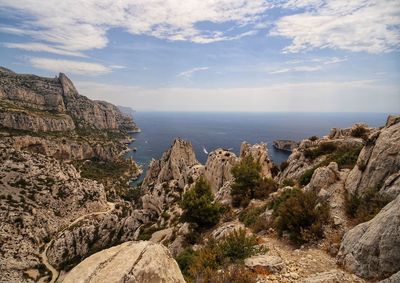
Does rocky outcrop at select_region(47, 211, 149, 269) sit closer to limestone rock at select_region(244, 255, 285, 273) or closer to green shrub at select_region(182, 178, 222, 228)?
green shrub at select_region(182, 178, 222, 228)

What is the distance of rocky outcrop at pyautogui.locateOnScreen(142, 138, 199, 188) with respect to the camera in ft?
197

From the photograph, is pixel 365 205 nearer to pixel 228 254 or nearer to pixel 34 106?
pixel 228 254

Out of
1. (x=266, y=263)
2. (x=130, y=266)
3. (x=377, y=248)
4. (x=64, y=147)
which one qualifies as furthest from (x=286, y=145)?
(x=130, y=266)

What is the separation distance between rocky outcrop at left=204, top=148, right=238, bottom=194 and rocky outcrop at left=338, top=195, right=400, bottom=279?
102 feet

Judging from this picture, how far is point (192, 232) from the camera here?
22.0 meters

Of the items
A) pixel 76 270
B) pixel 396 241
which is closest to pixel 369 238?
pixel 396 241

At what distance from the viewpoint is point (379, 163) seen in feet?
43.1

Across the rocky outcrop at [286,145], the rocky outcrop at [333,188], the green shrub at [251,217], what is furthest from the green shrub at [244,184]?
the rocky outcrop at [286,145]

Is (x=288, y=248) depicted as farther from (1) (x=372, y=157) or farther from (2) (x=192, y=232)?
(2) (x=192, y=232)

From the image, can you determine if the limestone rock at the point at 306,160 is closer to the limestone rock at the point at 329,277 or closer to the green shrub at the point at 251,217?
the green shrub at the point at 251,217

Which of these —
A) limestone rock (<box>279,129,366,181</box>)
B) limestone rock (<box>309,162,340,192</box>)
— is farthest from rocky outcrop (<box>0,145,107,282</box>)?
limestone rock (<box>309,162,340,192</box>)

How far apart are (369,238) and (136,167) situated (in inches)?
5621

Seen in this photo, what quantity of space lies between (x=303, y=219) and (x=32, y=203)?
66.9m

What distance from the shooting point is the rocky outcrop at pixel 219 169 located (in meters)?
41.2
